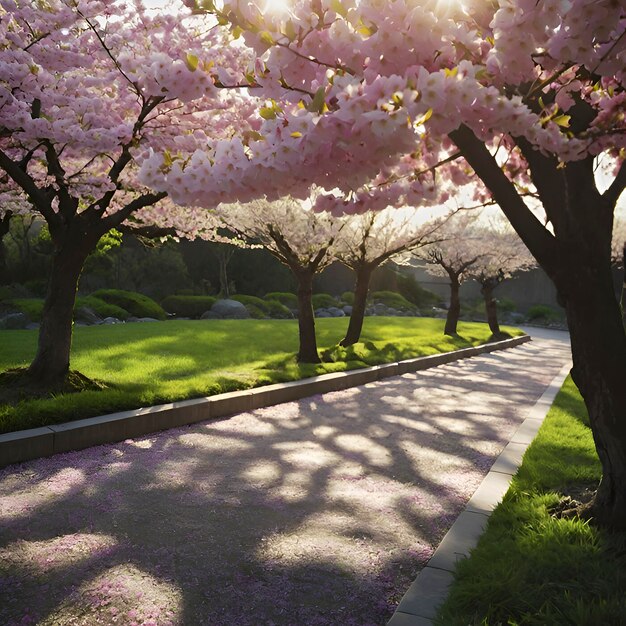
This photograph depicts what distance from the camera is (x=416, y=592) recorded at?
3238mm

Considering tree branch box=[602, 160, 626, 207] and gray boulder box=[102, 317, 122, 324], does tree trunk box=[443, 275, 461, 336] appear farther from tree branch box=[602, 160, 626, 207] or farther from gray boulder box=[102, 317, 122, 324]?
tree branch box=[602, 160, 626, 207]

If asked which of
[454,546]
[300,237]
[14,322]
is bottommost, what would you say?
[14,322]

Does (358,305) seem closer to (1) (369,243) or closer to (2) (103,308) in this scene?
(1) (369,243)

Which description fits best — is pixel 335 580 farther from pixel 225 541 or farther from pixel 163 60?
pixel 163 60

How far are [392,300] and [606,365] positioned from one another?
128ft

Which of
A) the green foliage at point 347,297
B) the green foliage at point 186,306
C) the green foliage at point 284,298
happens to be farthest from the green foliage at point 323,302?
the green foliage at point 186,306

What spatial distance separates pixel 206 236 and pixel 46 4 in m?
6.92

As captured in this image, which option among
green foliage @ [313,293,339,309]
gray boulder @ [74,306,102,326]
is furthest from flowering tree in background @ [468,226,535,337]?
gray boulder @ [74,306,102,326]

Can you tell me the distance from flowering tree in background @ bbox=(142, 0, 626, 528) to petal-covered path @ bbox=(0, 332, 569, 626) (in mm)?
1720

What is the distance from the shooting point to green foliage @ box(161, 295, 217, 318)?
2988 centimetres

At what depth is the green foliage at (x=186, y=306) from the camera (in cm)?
2988

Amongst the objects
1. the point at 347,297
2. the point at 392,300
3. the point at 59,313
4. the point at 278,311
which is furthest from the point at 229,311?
the point at 59,313

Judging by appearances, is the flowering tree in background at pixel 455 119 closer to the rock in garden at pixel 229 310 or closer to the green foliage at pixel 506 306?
the rock in garden at pixel 229 310

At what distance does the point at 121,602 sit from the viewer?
10.3 ft
